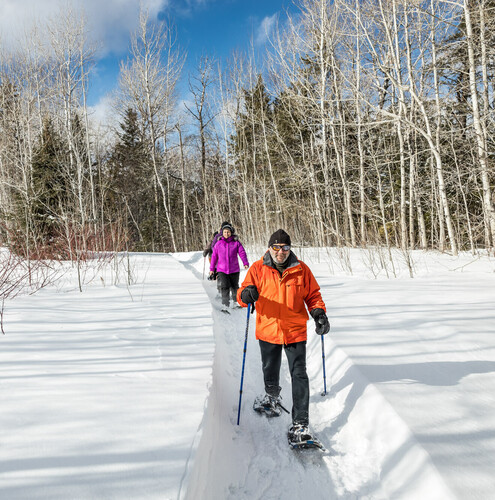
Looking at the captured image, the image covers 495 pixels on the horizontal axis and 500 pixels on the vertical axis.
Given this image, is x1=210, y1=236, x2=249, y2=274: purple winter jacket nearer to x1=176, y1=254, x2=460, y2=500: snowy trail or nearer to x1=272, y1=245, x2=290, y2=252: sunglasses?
x1=176, y1=254, x2=460, y2=500: snowy trail

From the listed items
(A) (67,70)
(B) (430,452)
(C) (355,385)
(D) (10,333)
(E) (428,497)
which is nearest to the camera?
(E) (428,497)

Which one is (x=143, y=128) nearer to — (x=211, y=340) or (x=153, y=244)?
(x=153, y=244)

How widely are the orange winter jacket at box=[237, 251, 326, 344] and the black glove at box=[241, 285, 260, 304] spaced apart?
0.26 feet

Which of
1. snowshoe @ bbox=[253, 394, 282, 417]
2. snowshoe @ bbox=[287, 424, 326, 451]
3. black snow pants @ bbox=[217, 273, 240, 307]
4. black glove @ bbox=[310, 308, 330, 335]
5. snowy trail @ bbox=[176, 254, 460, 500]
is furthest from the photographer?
black snow pants @ bbox=[217, 273, 240, 307]

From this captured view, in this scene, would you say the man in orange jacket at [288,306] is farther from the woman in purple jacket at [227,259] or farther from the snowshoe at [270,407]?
the woman in purple jacket at [227,259]

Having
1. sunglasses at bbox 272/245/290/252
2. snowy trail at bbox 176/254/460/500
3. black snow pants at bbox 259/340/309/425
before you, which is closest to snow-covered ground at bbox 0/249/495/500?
snowy trail at bbox 176/254/460/500

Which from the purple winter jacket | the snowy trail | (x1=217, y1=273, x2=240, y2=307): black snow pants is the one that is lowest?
the snowy trail

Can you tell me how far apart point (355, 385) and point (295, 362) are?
0.78 metres

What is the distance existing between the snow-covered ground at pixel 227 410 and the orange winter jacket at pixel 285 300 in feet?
2.58

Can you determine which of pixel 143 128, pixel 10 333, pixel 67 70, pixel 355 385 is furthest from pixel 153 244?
pixel 355 385

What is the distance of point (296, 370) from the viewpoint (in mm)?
2770

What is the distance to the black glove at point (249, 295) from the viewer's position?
2.71 m

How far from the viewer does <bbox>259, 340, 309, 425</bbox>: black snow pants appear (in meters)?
2.71

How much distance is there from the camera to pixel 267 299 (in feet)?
9.24
